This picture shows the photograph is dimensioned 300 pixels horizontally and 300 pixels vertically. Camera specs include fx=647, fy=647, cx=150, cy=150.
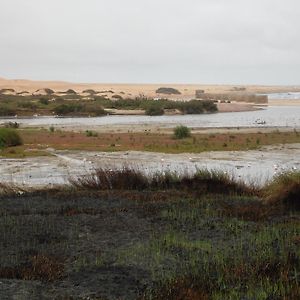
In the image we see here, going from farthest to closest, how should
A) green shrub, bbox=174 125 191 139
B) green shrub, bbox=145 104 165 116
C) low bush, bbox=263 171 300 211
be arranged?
green shrub, bbox=145 104 165 116 → green shrub, bbox=174 125 191 139 → low bush, bbox=263 171 300 211

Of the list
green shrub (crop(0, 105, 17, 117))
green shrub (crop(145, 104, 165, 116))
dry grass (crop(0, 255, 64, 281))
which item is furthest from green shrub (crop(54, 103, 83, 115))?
dry grass (crop(0, 255, 64, 281))

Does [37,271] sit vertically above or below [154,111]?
below

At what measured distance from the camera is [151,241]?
12.0 metres

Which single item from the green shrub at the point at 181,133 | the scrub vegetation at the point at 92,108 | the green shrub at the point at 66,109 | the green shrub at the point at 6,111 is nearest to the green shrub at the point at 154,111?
the scrub vegetation at the point at 92,108

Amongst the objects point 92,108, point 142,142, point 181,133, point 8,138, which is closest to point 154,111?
point 92,108

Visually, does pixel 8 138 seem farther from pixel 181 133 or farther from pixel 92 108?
pixel 92 108

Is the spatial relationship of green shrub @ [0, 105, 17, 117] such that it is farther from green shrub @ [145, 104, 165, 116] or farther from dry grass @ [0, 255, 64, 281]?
dry grass @ [0, 255, 64, 281]

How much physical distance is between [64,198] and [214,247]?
19.7 feet

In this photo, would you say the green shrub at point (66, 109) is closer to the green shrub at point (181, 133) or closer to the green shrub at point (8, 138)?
the green shrub at point (181, 133)

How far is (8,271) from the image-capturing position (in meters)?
10.1

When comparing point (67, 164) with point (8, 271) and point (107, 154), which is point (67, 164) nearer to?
point (107, 154)

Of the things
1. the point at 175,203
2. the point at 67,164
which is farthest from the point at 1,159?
the point at 175,203

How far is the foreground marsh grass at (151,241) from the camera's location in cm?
923

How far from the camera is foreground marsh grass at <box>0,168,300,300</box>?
30.3 feet
